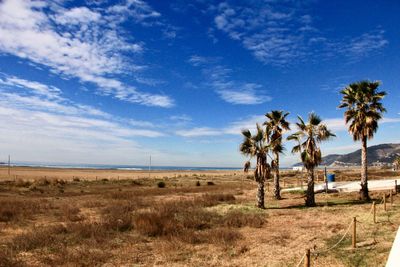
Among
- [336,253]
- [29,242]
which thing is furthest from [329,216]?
[29,242]

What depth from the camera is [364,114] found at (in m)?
30.0

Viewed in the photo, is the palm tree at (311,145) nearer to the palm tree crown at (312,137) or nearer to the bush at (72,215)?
the palm tree crown at (312,137)

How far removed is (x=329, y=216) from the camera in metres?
23.0

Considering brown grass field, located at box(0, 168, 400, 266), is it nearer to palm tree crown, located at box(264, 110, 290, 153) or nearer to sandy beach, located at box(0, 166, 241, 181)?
palm tree crown, located at box(264, 110, 290, 153)

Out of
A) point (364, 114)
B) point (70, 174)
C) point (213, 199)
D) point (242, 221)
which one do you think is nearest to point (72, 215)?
point (242, 221)

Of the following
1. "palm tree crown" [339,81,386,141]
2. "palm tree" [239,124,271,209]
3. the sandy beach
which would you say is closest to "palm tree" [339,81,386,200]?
"palm tree crown" [339,81,386,141]

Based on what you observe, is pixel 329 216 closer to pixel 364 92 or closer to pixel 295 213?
pixel 295 213

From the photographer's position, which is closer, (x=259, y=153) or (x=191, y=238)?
(x=191, y=238)

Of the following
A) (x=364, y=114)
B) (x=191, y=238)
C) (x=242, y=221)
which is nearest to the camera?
(x=191, y=238)

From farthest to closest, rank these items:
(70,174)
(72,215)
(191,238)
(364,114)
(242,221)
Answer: (70,174) < (364,114) < (72,215) < (242,221) < (191,238)

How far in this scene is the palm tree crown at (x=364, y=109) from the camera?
2975 cm

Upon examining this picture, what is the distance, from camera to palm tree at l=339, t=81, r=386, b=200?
29.6 meters

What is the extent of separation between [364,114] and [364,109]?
0.51 meters

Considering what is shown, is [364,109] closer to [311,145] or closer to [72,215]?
[311,145]
